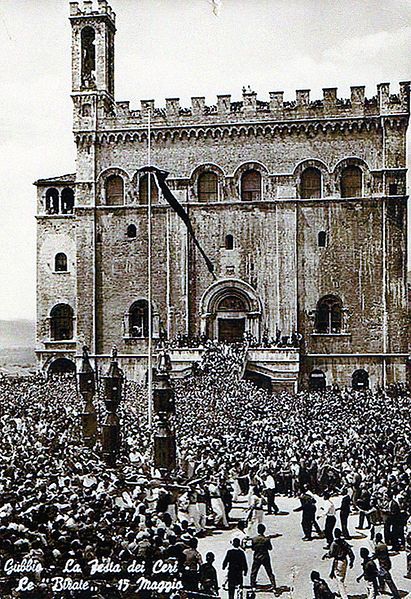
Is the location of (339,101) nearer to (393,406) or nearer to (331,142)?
(331,142)

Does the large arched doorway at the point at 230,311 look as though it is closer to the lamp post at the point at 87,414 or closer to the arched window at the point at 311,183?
the arched window at the point at 311,183


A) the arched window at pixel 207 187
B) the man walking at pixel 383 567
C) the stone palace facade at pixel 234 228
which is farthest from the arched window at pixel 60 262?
the man walking at pixel 383 567

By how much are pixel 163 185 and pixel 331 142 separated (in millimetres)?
6404

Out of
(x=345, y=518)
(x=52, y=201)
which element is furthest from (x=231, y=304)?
(x=345, y=518)

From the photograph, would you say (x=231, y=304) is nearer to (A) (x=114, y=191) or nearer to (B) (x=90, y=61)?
(A) (x=114, y=191)

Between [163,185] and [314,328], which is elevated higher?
[163,185]

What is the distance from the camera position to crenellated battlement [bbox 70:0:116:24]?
31.9m

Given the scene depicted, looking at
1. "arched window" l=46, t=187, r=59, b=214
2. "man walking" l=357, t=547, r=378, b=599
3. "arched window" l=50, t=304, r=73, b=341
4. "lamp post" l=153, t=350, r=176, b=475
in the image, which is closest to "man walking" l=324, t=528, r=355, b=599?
"man walking" l=357, t=547, r=378, b=599

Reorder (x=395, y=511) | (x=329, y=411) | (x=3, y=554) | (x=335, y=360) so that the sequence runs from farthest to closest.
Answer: (x=335, y=360), (x=329, y=411), (x=395, y=511), (x=3, y=554)

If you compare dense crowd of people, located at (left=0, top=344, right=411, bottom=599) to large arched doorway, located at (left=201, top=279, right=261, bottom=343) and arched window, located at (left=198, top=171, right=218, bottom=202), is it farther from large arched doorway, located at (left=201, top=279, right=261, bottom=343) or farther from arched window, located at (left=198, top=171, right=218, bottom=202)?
arched window, located at (left=198, top=171, right=218, bottom=202)

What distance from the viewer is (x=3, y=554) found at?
9656mm

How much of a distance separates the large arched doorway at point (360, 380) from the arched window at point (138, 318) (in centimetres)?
790

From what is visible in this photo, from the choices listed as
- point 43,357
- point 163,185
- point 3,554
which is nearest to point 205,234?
point 163,185

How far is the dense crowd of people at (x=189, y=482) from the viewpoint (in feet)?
31.8
